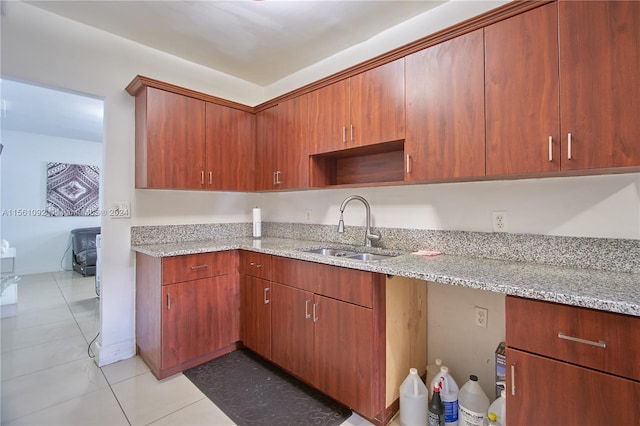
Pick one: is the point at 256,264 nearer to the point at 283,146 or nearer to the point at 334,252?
the point at 334,252

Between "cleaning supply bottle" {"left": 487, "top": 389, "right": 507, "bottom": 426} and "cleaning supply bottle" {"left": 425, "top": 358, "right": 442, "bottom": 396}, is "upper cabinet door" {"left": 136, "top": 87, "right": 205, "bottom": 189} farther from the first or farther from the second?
"cleaning supply bottle" {"left": 487, "top": 389, "right": 507, "bottom": 426}

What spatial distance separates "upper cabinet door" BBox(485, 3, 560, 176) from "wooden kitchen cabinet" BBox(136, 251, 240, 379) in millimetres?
1952

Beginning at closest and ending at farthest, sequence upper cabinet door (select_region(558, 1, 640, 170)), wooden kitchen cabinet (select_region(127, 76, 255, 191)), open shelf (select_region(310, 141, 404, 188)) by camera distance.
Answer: upper cabinet door (select_region(558, 1, 640, 170)) → open shelf (select_region(310, 141, 404, 188)) → wooden kitchen cabinet (select_region(127, 76, 255, 191))

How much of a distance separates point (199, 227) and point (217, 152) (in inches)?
28.6

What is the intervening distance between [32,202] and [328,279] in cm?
603

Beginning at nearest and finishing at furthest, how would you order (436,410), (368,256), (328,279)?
1. (436,410)
2. (328,279)
3. (368,256)

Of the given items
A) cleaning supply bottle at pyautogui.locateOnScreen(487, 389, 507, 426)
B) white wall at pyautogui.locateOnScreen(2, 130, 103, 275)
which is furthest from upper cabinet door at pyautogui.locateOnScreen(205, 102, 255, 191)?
white wall at pyautogui.locateOnScreen(2, 130, 103, 275)

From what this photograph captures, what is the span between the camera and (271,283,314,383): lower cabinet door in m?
1.84

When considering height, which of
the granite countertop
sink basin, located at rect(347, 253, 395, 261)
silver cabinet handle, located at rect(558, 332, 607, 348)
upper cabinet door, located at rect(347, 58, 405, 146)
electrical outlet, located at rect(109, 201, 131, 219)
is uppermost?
upper cabinet door, located at rect(347, 58, 405, 146)

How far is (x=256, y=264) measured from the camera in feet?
7.33

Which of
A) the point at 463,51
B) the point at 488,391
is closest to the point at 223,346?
the point at 488,391

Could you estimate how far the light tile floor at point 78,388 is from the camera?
164 centimetres

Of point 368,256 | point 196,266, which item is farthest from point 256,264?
point 368,256

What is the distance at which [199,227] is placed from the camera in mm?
2756
